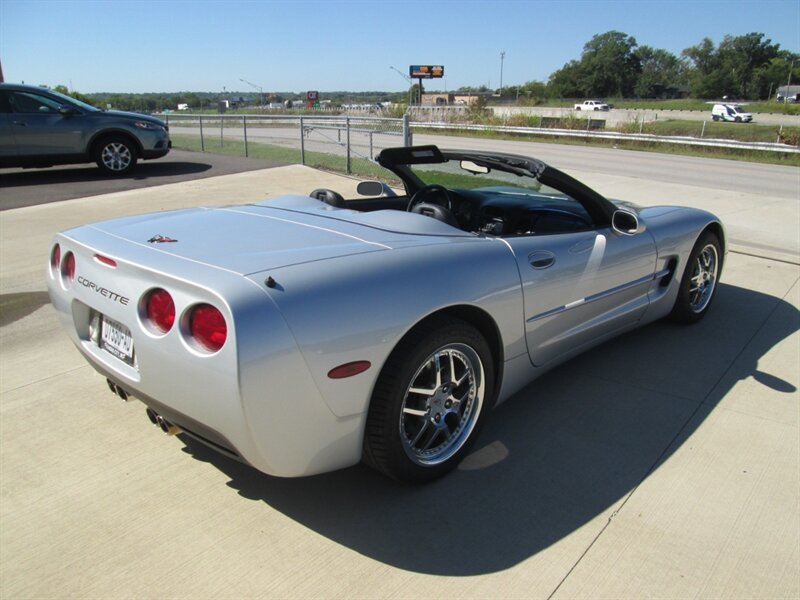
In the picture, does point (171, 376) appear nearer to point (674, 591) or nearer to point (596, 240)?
point (674, 591)

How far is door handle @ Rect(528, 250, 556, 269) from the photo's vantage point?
9.52ft

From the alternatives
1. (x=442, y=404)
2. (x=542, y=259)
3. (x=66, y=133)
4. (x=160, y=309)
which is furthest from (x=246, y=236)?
(x=66, y=133)

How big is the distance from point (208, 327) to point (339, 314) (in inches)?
16.8

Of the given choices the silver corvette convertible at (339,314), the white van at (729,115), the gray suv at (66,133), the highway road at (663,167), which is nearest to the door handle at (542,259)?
the silver corvette convertible at (339,314)

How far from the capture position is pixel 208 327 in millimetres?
2020

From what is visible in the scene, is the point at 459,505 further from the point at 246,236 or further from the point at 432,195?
the point at 432,195

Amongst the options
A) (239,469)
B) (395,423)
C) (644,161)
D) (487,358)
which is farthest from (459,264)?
(644,161)

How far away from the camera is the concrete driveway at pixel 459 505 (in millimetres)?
2154

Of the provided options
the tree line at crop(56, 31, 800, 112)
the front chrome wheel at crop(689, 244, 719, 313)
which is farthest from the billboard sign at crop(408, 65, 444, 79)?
the front chrome wheel at crop(689, 244, 719, 313)

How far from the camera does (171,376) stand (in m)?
2.10

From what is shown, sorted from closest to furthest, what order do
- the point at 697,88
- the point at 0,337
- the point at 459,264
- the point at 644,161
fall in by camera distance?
the point at 459,264 < the point at 0,337 < the point at 644,161 < the point at 697,88

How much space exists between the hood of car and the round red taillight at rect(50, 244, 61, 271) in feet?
0.34

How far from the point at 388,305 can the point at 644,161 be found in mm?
20459

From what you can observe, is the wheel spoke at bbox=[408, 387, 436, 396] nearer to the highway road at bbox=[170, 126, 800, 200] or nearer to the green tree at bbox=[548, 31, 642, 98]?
the highway road at bbox=[170, 126, 800, 200]
